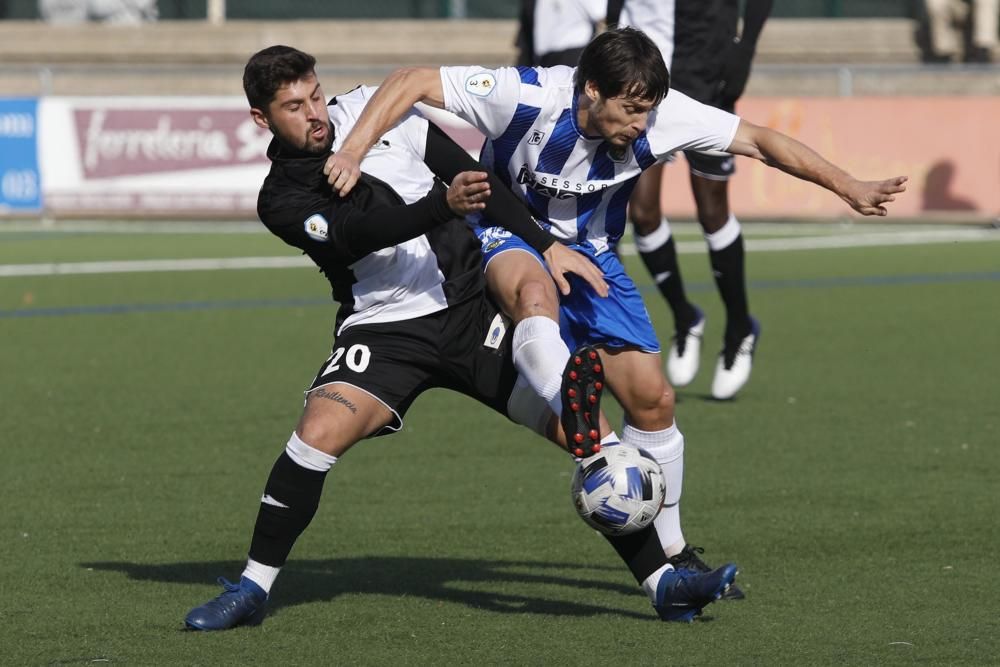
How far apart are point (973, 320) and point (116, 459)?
632cm

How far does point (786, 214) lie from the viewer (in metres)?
18.9

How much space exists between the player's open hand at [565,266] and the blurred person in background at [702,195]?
3.64 meters

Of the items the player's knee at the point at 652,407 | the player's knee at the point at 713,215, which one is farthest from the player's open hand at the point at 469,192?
the player's knee at the point at 713,215

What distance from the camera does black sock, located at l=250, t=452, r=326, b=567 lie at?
5238 mm

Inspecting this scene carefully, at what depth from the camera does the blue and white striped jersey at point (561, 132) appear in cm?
555

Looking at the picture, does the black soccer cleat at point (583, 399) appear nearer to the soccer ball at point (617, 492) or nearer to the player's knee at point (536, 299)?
the soccer ball at point (617, 492)

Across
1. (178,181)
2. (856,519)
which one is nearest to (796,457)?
(856,519)

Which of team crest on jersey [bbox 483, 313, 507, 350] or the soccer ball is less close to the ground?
team crest on jersey [bbox 483, 313, 507, 350]

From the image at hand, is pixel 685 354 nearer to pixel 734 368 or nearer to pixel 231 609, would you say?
pixel 734 368

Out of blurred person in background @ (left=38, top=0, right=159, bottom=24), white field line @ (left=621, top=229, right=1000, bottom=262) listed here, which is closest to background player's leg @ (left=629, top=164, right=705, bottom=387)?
white field line @ (left=621, top=229, right=1000, bottom=262)

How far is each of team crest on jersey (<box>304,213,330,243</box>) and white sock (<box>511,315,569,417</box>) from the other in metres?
0.61

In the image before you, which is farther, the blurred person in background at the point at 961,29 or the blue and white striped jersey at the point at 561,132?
the blurred person in background at the point at 961,29

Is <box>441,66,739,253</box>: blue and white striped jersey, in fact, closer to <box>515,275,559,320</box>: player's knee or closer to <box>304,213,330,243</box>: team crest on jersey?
<box>515,275,559,320</box>: player's knee

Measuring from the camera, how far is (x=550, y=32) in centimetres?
1126
